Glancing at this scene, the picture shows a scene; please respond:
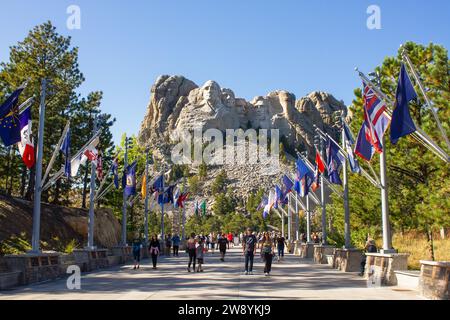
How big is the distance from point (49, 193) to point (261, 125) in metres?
154

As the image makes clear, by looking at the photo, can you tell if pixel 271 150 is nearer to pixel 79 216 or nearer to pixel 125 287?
pixel 79 216

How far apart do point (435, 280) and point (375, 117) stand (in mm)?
4994

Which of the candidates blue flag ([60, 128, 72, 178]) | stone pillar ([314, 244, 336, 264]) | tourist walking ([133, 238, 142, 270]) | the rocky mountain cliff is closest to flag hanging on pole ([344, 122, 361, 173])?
stone pillar ([314, 244, 336, 264])

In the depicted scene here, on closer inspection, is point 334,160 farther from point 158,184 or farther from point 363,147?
point 158,184

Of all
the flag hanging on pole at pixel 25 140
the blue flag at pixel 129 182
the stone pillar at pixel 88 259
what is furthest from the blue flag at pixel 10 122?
the blue flag at pixel 129 182

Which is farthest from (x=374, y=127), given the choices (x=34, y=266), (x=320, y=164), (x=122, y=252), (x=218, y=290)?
(x=122, y=252)

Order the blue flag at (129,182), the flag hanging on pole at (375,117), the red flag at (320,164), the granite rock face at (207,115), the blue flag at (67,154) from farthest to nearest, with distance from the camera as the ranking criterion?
the granite rock face at (207,115), the blue flag at (129,182), the red flag at (320,164), the blue flag at (67,154), the flag hanging on pole at (375,117)

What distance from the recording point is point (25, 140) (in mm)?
15984

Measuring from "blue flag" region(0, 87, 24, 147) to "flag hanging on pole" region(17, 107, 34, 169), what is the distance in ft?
0.70

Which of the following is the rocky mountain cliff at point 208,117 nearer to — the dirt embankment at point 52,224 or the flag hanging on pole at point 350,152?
the dirt embankment at point 52,224

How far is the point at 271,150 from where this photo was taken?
182 meters

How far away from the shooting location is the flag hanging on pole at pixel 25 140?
15844 mm

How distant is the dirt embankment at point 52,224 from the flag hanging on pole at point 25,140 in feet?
44.3
